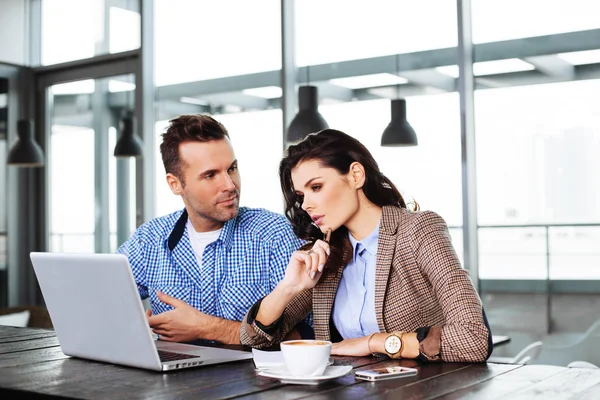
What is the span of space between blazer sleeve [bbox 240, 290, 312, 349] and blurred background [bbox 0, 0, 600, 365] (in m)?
1.26

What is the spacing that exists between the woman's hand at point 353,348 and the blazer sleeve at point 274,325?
0.95ft

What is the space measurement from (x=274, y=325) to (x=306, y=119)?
219cm

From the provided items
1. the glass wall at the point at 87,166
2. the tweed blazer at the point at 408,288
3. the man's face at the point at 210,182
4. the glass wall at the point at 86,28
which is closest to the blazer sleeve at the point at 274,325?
the tweed blazer at the point at 408,288

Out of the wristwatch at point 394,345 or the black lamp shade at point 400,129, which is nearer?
the wristwatch at point 394,345

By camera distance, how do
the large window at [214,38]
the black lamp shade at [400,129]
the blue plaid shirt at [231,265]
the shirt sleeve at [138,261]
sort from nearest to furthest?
1. the blue plaid shirt at [231,265]
2. the shirt sleeve at [138,261]
3. the black lamp shade at [400,129]
4. the large window at [214,38]

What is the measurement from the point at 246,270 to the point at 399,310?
676 millimetres

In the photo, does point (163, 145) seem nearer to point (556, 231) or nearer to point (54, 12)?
point (556, 231)

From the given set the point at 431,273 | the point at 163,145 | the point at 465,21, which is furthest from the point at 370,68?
the point at 431,273

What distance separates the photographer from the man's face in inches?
108

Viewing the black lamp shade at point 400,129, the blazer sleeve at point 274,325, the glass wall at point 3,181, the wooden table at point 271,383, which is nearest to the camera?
the wooden table at point 271,383

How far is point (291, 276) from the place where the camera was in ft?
7.30

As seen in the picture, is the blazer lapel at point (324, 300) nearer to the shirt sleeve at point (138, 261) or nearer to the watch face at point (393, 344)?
the watch face at point (393, 344)

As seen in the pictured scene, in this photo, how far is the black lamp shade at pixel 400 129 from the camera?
450 centimetres

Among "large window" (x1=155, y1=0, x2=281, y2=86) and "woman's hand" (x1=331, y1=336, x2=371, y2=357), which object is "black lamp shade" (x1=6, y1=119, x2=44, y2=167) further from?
"woman's hand" (x1=331, y1=336, x2=371, y2=357)
